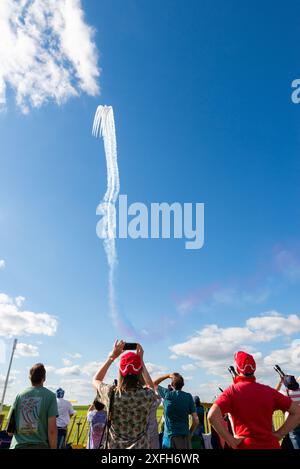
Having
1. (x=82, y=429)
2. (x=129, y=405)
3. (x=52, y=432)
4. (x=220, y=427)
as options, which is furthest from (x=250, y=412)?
(x=82, y=429)

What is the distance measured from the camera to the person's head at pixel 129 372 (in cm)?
429

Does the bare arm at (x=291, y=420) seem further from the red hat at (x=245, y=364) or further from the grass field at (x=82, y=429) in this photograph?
the grass field at (x=82, y=429)

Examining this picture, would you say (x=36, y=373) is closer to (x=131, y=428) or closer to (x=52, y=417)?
(x=52, y=417)

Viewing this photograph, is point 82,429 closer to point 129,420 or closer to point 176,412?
point 176,412

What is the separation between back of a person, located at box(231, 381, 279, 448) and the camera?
4133mm

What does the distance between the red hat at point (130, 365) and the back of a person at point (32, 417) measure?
190 cm

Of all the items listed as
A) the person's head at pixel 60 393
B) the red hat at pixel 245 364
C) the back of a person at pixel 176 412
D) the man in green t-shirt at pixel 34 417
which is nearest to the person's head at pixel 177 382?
the back of a person at pixel 176 412

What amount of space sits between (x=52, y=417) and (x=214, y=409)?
2644mm

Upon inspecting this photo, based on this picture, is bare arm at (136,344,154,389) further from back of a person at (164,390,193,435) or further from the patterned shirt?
back of a person at (164,390,193,435)

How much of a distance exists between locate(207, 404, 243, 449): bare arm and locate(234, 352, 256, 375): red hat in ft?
1.86

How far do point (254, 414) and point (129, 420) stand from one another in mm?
1514

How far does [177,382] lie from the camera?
7.58 metres
